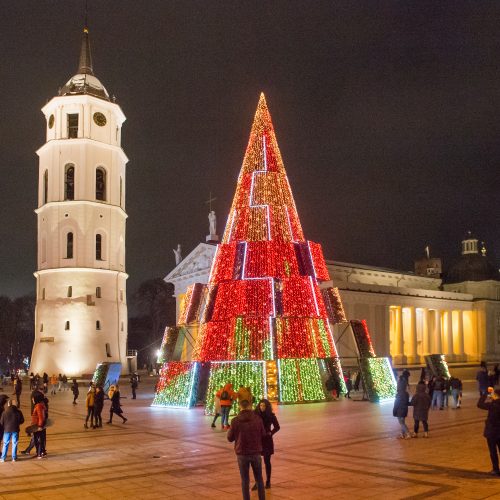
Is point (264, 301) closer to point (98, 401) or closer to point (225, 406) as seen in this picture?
point (225, 406)

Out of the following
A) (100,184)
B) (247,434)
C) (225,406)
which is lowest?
(225,406)

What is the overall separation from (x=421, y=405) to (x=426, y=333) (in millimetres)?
59240

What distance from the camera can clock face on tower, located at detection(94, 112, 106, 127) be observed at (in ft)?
169

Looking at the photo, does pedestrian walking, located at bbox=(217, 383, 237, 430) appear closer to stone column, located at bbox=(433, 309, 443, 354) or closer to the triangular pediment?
the triangular pediment

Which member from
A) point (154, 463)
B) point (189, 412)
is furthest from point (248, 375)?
point (154, 463)

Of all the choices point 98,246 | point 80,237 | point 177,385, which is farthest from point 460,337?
point 177,385

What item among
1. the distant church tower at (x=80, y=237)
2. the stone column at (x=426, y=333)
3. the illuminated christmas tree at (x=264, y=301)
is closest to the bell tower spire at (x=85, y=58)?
the distant church tower at (x=80, y=237)

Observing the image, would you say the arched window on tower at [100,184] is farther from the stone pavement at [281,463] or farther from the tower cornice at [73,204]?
the stone pavement at [281,463]

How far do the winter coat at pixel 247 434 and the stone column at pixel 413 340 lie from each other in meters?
63.4

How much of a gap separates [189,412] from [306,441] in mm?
7927

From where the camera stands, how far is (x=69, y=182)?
50719 millimetres

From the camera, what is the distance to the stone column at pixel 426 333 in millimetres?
71875

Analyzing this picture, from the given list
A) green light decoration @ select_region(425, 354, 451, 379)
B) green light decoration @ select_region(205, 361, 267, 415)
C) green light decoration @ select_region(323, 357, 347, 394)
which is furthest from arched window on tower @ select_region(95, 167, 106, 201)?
green light decoration @ select_region(205, 361, 267, 415)

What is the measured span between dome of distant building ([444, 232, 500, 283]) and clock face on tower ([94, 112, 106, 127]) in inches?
2220
